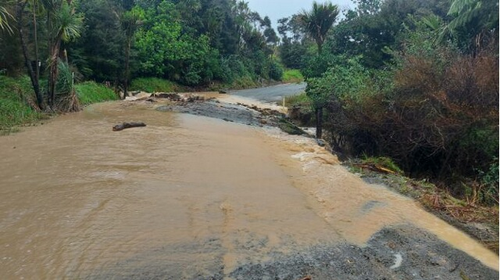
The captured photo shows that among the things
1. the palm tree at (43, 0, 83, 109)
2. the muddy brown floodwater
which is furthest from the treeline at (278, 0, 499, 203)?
the palm tree at (43, 0, 83, 109)

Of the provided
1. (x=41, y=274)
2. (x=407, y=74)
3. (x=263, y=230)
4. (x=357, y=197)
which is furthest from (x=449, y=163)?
(x=41, y=274)

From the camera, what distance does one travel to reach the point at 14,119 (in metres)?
13.1

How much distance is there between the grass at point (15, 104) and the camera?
41.9 feet

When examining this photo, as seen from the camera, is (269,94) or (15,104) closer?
(15,104)

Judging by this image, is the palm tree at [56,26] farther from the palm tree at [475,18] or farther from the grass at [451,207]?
the palm tree at [475,18]

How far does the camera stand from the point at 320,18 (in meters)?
25.8

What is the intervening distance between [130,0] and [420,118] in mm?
39600

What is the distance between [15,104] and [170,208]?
11.3m

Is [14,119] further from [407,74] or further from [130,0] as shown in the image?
[130,0]

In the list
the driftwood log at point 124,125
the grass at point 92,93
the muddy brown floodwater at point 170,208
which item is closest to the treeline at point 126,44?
the grass at point 92,93

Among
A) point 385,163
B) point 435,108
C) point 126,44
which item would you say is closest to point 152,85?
point 126,44

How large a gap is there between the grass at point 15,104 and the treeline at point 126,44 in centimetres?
57

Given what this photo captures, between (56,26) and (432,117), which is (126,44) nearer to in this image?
Answer: (56,26)

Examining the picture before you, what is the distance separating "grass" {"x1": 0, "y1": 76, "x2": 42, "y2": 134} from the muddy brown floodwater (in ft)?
7.39
